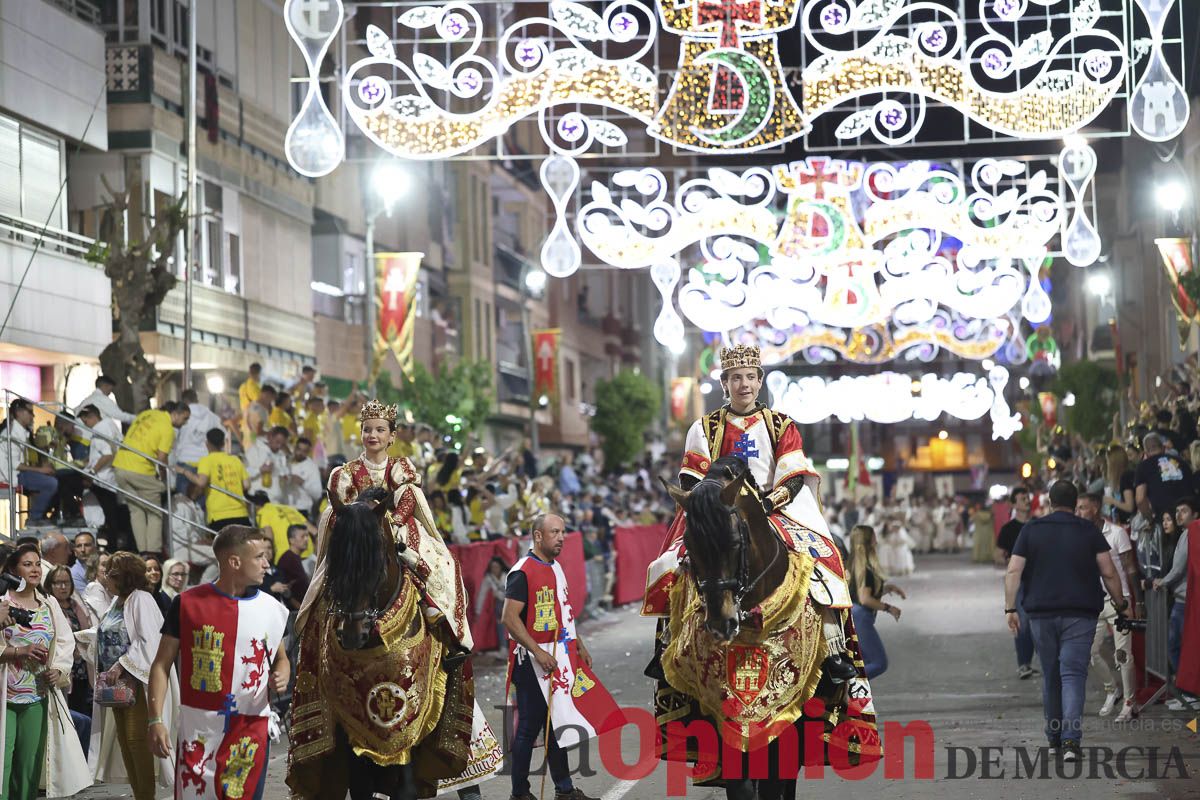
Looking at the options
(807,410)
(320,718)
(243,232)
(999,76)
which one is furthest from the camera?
(807,410)

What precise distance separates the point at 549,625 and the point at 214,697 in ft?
12.6

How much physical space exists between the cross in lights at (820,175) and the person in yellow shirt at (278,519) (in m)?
8.48

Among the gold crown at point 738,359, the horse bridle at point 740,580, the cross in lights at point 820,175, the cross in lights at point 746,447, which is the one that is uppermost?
the cross in lights at point 820,175

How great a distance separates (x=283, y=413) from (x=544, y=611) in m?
10.5

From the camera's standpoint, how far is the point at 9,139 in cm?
2409

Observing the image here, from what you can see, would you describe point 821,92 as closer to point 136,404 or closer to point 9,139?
point 136,404

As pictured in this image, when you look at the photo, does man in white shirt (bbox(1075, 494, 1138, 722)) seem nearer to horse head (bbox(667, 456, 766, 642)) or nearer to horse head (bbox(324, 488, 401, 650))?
horse head (bbox(667, 456, 766, 642))

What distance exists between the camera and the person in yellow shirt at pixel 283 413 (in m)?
21.6

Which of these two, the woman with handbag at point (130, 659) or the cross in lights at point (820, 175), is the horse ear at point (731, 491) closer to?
the woman with handbag at point (130, 659)

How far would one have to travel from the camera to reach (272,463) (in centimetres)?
1986

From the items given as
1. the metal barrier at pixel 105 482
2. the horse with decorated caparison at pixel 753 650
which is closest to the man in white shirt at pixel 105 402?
the metal barrier at pixel 105 482

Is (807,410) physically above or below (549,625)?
above

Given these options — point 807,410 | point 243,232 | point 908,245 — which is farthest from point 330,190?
point 908,245

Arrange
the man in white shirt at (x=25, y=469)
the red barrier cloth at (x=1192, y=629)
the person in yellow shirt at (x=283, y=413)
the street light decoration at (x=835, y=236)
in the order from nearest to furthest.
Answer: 1. the red barrier cloth at (x=1192, y=629)
2. the man in white shirt at (x=25, y=469)
3. the person in yellow shirt at (x=283, y=413)
4. the street light decoration at (x=835, y=236)
